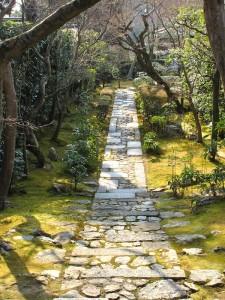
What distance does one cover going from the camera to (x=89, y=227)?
7.58m

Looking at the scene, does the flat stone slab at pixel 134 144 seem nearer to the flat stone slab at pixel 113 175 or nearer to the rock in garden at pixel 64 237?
the flat stone slab at pixel 113 175

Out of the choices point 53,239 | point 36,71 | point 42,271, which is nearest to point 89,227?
point 53,239

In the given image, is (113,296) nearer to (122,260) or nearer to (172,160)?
(122,260)

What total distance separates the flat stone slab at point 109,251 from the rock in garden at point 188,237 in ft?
2.33

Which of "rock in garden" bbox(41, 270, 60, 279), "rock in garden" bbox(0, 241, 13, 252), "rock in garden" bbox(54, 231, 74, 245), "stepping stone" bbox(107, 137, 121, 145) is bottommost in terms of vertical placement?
"stepping stone" bbox(107, 137, 121, 145)

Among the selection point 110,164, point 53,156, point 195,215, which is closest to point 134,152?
point 110,164

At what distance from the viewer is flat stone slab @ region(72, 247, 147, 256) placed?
6.01 meters

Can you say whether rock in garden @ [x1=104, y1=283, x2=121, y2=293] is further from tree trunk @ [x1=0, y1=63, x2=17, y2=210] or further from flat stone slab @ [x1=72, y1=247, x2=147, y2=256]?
tree trunk @ [x1=0, y1=63, x2=17, y2=210]

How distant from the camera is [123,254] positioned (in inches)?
236

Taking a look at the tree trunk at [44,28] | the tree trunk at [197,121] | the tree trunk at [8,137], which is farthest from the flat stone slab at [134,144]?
the tree trunk at [44,28]

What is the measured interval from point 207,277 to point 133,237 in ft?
6.25

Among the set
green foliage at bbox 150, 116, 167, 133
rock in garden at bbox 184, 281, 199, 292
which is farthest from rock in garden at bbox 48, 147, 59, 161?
rock in garden at bbox 184, 281, 199, 292

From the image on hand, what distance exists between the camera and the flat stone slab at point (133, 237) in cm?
676

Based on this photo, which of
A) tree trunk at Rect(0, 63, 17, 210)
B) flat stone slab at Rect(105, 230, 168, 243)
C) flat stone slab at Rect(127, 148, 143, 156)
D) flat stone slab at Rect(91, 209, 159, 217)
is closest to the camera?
flat stone slab at Rect(105, 230, 168, 243)
